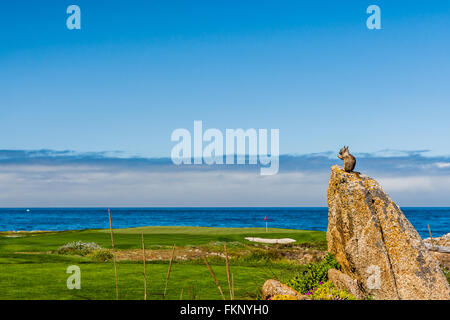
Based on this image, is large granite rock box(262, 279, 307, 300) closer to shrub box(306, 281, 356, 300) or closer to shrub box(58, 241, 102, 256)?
shrub box(306, 281, 356, 300)

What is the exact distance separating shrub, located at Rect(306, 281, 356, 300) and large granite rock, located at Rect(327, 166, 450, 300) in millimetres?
691

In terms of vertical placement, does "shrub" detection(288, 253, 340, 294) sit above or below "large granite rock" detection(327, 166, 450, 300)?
below

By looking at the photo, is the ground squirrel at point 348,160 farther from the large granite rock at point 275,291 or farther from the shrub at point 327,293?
the large granite rock at point 275,291

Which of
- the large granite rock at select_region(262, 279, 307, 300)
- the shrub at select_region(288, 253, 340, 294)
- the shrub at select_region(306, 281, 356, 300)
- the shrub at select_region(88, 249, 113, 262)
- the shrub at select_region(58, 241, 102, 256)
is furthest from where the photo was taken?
the shrub at select_region(58, 241, 102, 256)

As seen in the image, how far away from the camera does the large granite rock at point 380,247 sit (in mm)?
10461

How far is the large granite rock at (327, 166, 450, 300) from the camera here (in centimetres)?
1046

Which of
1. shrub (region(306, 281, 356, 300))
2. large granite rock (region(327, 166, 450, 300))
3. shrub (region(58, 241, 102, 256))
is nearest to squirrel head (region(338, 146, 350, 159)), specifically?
large granite rock (region(327, 166, 450, 300))

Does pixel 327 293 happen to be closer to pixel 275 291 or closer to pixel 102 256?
pixel 275 291

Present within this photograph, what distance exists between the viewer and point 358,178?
1164 centimetres

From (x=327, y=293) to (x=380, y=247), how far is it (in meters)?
1.85

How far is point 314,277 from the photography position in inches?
473
